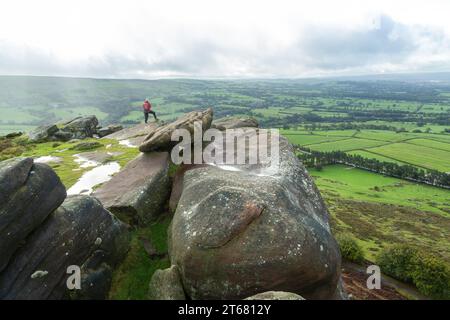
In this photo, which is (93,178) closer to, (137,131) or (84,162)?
(84,162)

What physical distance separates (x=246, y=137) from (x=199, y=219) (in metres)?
16.3

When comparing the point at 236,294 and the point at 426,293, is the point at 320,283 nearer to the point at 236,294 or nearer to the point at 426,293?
the point at 236,294

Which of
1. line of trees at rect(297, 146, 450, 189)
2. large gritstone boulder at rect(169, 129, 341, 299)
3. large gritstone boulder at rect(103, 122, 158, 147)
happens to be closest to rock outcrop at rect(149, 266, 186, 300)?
large gritstone boulder at rect(169, 129, 341, 299)

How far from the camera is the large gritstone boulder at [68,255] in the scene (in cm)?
1680

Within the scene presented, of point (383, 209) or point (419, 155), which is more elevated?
point (419, 155)

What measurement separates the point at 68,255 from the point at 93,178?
15991 mm

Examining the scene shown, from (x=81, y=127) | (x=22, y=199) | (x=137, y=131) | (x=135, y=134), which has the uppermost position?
(x=22, y=199)

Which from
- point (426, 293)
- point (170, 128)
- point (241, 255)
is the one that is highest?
point (170, 128)

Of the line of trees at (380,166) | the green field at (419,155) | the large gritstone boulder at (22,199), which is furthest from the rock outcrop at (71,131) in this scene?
the green field at (419,155)

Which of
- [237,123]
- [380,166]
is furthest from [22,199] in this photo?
[380,166]

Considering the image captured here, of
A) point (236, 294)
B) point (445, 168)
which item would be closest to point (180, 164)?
point (236, 294)

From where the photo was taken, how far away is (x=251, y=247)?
55.8ft

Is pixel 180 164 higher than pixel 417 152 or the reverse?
higher

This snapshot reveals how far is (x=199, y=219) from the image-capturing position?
1872cm
